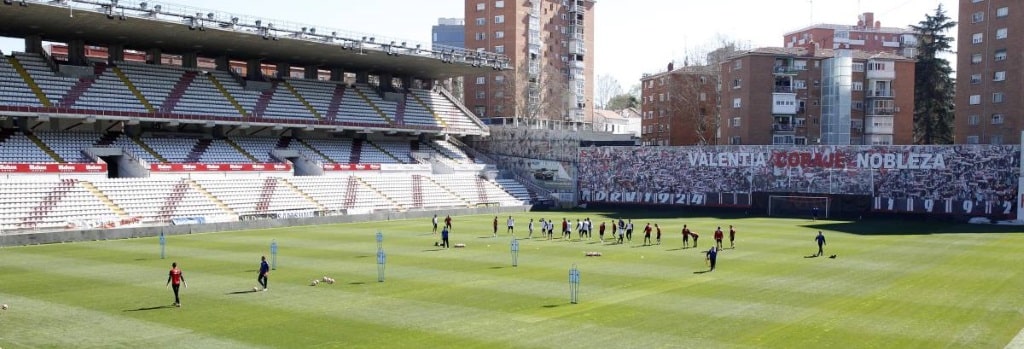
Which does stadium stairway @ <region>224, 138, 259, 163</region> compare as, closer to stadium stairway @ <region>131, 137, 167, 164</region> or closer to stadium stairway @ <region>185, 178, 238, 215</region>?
stadium stairway @ <region>131, 137, 167, 164</region>

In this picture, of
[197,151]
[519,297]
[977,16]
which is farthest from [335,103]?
[977,16]

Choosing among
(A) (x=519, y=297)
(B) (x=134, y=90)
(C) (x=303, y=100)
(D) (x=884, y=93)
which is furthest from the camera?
(D) (x=884, y=93)

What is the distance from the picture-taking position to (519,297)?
25375 mm

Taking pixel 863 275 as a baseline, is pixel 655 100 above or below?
above

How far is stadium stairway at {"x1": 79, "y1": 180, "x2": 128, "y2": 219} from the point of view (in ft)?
157

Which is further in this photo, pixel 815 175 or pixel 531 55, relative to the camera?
pixel 531 55

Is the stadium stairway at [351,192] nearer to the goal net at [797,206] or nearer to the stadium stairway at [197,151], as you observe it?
the stadium stairway at [197,151]

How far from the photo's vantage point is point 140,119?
5700 cm

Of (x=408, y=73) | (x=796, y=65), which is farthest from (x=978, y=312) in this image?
(x=408, y=73)

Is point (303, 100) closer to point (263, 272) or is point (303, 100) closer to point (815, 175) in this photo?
point (815, 175)

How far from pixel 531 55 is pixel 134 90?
56.9 m

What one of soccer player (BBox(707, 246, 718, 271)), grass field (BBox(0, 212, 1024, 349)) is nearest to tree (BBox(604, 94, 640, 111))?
grass field (BBox(0, 212, 1024, 349))

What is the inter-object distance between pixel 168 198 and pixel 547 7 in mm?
68241

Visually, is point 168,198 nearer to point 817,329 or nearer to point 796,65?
point 817,329
